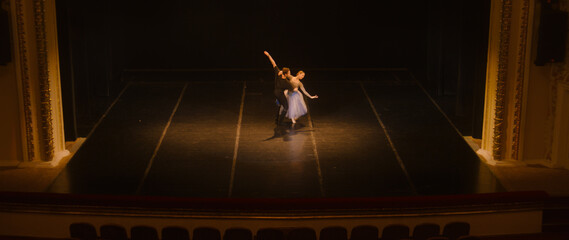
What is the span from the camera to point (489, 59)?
10711 millimetres

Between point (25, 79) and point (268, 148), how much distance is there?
3751 mm

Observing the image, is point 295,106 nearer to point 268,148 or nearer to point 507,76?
point 268,148

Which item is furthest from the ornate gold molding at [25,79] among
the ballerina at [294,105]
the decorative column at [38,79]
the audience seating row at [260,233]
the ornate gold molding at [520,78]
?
the ornate gold molding at [520,78]

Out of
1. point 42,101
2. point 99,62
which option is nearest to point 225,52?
point 99,62

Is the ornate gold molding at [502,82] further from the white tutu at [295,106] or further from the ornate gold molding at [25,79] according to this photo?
the ornate gold molding at [25,79]

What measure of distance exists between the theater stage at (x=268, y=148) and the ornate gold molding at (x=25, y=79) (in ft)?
2.12

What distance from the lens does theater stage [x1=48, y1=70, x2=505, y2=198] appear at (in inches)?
390

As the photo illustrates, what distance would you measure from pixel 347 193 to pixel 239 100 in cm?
529

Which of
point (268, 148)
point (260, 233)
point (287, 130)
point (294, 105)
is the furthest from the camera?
point (294, 105)

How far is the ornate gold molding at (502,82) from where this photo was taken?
10.2 metres

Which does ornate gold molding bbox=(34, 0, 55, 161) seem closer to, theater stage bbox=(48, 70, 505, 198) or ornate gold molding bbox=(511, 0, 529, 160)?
theater stage bbox=(48, 70, 505, 198)

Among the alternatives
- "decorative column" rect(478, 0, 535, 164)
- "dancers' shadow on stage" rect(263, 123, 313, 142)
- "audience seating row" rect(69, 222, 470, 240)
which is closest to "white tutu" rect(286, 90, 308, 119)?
"dancers' shadow on stage" rect(263, 123, 313, 142)

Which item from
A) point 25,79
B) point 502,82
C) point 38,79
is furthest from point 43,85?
point 502,82

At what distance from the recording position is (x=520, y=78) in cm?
1042
